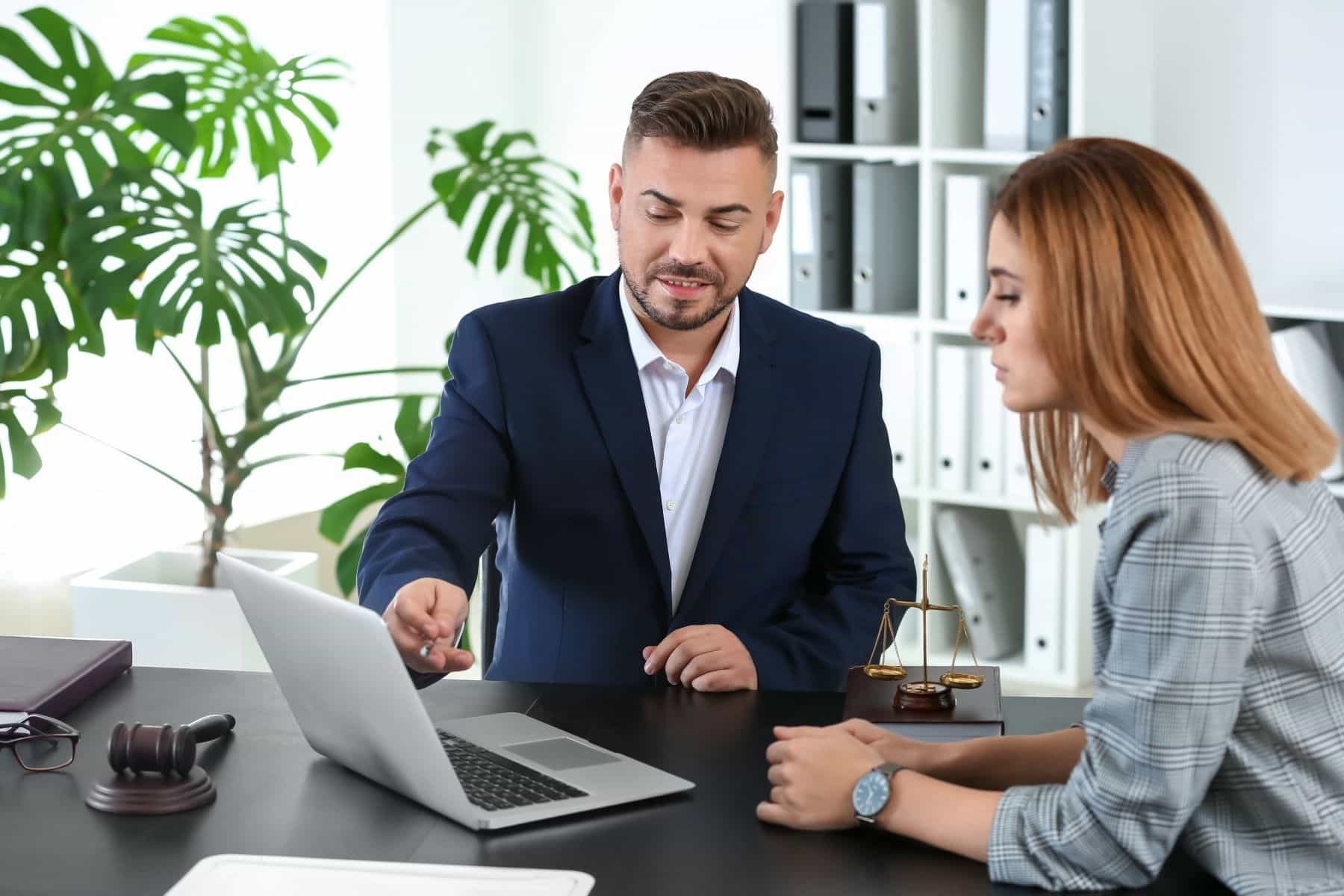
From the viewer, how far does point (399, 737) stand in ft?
4.19

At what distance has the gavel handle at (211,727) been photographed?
1.46 metres

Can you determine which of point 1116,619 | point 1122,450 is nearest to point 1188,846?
point 1116,619

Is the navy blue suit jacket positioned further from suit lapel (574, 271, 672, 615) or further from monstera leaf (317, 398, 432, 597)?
monstera leaf (317, 398, 432, 597)

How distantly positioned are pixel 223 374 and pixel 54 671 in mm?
2442

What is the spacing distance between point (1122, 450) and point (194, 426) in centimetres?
303

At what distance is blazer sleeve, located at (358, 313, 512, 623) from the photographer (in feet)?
5.72

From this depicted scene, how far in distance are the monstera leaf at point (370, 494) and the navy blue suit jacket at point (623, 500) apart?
2.70 feet

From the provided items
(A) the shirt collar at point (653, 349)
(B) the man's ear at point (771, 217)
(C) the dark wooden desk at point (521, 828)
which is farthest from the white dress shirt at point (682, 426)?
(C) the dark wooden desk at point (521, 828)

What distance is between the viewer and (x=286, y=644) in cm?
140

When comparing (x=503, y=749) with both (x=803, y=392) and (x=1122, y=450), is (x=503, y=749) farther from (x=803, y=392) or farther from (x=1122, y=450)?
(x=803, y=392)

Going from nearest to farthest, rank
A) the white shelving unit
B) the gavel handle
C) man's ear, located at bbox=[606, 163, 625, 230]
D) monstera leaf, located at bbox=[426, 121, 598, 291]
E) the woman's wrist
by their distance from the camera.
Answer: the woman's wrist, the gavel handle, man's ear, located at bbox=[606, 163, 625, 230], monstera leaf, located at bbox=[426, 121, 598, 291], the white shelving unit

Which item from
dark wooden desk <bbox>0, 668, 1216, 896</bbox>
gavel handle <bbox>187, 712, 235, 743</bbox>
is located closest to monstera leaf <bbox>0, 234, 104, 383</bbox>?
dark wooden desk <bbox>0, 668, 1216, 896</bbox>

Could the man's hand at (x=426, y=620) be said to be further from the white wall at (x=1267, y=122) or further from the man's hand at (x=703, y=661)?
the white wall at (x=1267, y=122)

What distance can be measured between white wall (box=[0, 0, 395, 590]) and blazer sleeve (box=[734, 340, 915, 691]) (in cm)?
171
